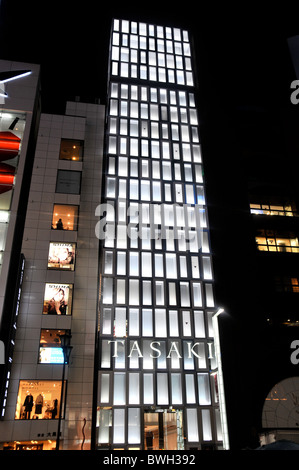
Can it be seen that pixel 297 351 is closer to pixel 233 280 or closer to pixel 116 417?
pixel 233 280

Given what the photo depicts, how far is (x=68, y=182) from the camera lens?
1361 inches

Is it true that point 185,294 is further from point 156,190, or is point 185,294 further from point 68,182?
point 68,182

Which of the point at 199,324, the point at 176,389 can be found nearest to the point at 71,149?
the point at 199,324

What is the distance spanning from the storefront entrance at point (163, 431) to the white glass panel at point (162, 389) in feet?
2.40

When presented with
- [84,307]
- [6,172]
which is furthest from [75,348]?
[6,172]

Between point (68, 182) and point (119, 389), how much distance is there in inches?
704

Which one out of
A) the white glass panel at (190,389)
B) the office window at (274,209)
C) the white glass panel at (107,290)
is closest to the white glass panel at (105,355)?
the white glass panel at (107,290)

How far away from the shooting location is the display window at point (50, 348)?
91.4ft

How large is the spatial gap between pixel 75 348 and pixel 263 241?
20276 millimetres

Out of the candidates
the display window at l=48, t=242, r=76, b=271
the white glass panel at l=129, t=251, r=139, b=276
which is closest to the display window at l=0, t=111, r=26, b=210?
the display window at l=48, t=242, r=76, b=271

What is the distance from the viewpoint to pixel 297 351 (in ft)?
103

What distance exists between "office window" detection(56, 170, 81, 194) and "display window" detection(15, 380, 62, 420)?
15.8 meters
